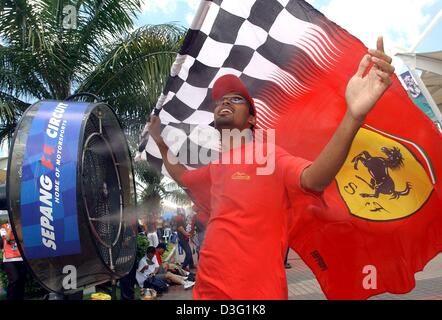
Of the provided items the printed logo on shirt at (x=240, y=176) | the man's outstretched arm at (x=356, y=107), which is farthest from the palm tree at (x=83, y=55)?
the man's outstretched arm at (x=356, y=107)

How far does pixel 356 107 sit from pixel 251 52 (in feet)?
5.07

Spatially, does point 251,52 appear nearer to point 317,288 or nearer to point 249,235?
point 249,235

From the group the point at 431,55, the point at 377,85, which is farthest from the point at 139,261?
the point at 377,85

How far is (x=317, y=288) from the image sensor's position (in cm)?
582

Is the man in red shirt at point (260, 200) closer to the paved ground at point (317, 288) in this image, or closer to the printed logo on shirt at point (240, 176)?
the printed logo on shirt at point (240, 176)

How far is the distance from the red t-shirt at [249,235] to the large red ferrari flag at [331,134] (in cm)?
30

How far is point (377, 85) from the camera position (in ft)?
4.60

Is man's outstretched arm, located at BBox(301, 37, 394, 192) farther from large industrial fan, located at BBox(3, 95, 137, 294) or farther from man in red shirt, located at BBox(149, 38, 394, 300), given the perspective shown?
large industrial fan, located at BBox(3, 95, 137, 294)

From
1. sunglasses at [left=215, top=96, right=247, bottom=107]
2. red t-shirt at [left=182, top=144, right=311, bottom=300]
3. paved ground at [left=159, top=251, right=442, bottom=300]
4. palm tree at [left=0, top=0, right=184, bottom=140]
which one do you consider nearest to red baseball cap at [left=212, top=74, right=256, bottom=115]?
sunglasses at [left=215, top=96, right=247, bottom=107]

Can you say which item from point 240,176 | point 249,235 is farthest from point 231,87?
point 249,235

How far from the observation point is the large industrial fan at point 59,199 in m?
1.93

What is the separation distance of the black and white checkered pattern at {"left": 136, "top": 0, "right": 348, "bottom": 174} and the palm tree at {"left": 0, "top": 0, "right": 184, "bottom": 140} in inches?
166

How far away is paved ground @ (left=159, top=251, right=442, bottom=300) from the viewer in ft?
16.3
